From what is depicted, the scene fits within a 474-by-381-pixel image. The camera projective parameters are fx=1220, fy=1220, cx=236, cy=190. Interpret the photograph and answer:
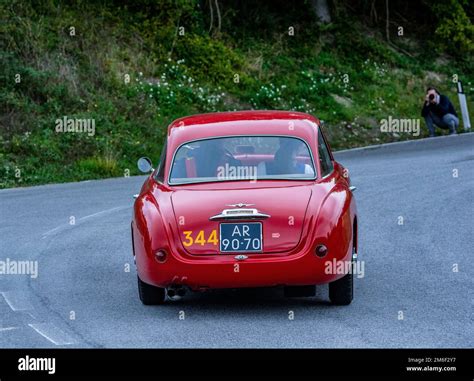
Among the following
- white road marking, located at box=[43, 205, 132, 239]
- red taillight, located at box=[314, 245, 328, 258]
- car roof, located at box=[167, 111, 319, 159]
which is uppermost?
car roof, located at box=[167, 111, 319, 159]

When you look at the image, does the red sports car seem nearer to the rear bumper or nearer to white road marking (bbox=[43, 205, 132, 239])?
the rear bumper

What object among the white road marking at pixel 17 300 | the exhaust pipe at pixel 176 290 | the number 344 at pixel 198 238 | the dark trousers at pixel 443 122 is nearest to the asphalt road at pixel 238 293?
the white road marking at pixel 17 300

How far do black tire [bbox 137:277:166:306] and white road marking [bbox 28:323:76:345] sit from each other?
3.22 feet

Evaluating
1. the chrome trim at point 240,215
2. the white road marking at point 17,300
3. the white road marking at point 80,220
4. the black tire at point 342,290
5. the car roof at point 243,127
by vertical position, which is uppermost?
the car roof at point 243,127

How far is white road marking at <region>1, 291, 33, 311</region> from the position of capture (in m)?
9.93

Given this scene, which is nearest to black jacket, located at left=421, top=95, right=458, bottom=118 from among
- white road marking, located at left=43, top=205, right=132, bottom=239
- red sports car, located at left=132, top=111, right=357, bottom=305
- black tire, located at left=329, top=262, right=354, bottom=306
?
white road marking, located at left=43, top=205, right=132, bottom=239

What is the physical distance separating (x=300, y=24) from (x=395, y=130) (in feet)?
19.9

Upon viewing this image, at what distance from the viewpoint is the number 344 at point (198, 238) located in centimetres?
923

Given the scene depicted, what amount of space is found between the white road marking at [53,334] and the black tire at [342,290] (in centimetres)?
218

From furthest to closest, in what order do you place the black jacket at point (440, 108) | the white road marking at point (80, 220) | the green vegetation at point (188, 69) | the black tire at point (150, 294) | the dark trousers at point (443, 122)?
the black jacket at point (440, 108) < the dark trousers at point (443, 122) < the green vegetation at point (188, 69) < the white road marking at point (80, 220) < the black tire at point (150, 294)

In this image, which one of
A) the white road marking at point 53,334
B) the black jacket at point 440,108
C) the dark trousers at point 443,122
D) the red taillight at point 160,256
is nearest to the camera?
the white road marking at point 53,334

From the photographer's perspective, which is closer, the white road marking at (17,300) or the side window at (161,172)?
the white road marking at (17,300)

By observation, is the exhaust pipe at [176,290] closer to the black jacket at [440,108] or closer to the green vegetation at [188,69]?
the green vegetation at [188,69]
